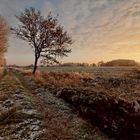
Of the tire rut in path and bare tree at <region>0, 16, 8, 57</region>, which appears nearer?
the tire rut in path

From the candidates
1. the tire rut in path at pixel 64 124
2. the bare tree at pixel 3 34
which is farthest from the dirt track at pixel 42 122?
the bare tree at pixel 3 34

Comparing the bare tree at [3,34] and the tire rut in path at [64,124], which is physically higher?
the bare tree at [3,34]

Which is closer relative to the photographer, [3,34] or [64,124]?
[64,124]

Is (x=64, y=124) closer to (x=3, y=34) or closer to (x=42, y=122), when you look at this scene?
(x=42, y=122)

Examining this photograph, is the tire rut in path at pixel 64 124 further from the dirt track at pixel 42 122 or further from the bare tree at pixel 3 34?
the bare tree at pixel 3 34

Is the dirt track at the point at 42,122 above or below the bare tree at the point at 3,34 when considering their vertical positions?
below

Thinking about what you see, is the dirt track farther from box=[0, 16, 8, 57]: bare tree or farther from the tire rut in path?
box=[0, 16, 8, 57]: bare tree

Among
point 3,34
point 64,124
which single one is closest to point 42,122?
point 64,124

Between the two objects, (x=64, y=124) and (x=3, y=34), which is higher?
(x=3, y=34)

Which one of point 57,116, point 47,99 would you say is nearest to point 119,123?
point 57,116

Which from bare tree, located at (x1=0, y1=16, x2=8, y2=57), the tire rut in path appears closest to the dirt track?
the tire rut in path

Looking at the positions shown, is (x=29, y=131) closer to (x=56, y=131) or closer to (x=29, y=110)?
(x=56, y=131)

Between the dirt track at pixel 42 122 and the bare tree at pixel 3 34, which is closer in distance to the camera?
the dirt track at pixel 42 122

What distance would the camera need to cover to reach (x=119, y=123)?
536 inches
